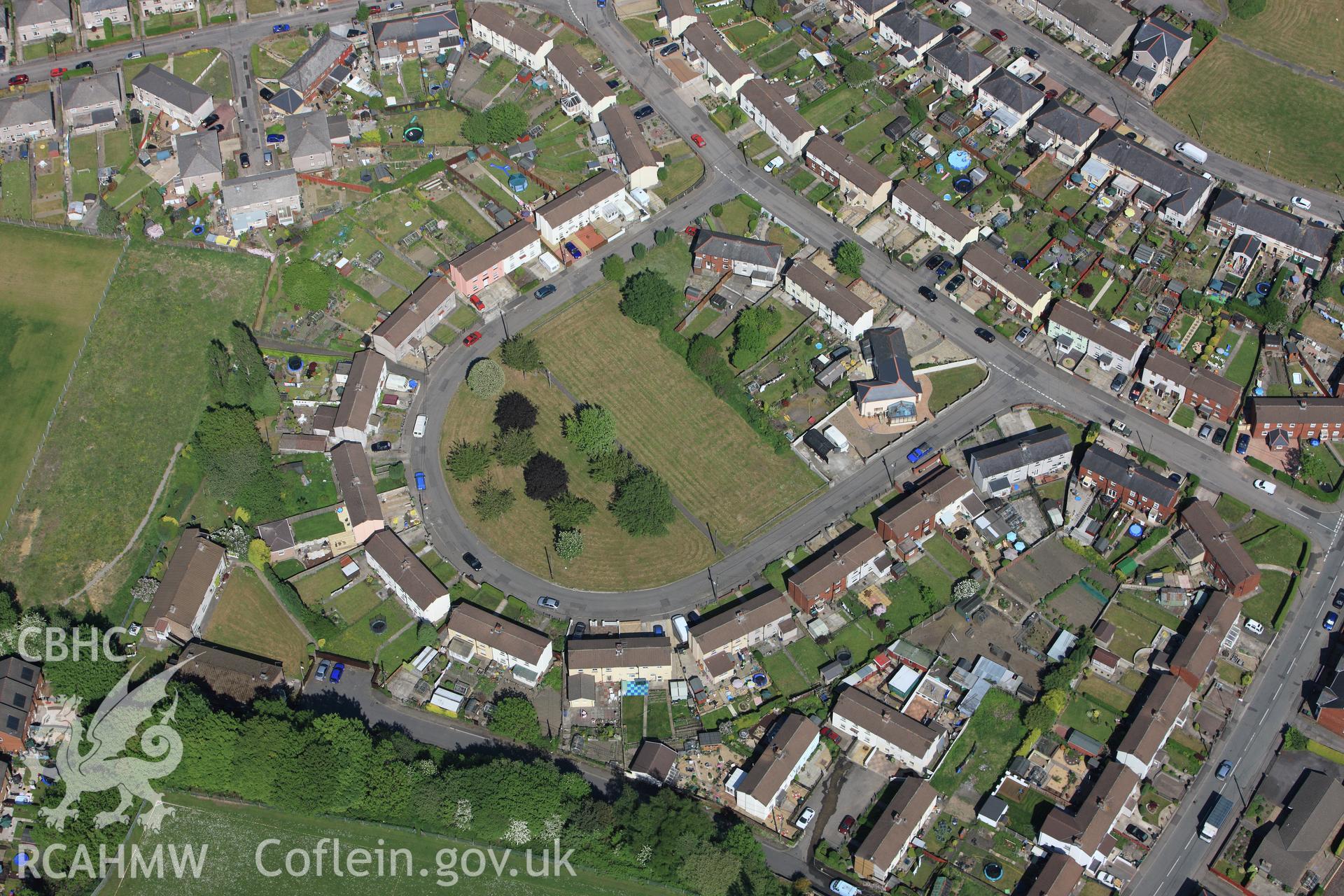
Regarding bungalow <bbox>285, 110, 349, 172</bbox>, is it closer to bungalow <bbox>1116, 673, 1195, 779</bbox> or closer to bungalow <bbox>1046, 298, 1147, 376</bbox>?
bungalow <bbox>1046, 298, 1147, 376</bbox>

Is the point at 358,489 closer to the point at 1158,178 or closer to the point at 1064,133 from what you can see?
the point at 1064,133

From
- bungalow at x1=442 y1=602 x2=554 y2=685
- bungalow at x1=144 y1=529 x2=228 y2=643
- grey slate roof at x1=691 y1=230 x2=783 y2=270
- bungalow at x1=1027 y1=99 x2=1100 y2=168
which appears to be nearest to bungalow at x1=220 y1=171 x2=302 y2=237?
bungalow at x1=144 y1=529 x2=228 y2=643

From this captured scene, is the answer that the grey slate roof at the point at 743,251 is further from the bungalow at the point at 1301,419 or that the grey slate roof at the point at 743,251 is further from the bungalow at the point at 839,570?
the bungalow at the point at 1301,419

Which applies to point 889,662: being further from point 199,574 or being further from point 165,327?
point 165,327

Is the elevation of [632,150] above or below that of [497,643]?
above

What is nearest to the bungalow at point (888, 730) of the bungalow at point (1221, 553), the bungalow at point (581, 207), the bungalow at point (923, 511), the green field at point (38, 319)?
the bungalow at point (923, 511)

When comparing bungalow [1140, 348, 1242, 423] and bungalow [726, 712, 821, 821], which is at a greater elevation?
bungalow [1140, 348, 1242, 423]

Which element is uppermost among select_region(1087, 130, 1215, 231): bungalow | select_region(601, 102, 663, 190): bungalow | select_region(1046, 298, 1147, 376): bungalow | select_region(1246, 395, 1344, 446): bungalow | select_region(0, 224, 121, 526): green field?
select_region(1087, 130, 1215, 231): bungalow

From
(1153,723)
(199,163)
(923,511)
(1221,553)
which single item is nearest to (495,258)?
(199,163)

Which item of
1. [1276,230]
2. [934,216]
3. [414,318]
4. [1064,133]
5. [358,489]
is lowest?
[358,489]
